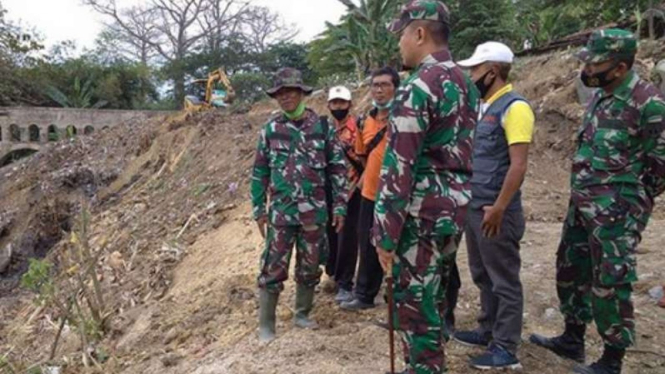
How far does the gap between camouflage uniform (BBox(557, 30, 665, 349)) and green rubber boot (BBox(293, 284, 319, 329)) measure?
1.69 metres

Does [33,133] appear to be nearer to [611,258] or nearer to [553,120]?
[553,120]

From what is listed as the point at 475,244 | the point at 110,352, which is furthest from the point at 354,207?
the point at 110,352

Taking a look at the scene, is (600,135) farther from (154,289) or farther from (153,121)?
(153,121)

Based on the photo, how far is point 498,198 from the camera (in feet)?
9.46

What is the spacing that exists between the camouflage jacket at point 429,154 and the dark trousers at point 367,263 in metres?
1.30

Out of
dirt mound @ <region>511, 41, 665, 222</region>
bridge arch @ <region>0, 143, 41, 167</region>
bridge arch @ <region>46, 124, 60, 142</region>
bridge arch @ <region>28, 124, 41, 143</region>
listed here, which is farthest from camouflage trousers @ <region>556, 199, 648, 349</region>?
bridge arch @ <region>28, 124, 41, 143</region>

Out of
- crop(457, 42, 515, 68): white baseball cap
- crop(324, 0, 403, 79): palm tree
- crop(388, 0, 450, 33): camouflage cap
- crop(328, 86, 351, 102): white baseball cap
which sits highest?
crop(324, 0, 403, 79): palm tree

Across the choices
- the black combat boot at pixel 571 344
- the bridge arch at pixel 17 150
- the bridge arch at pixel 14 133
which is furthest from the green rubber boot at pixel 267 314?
the bridge arch at pixel 14 133

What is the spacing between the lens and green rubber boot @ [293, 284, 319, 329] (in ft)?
12.5

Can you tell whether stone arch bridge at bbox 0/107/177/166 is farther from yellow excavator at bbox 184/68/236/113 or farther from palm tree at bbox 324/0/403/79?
palm tree at bbox 324/0/403/79

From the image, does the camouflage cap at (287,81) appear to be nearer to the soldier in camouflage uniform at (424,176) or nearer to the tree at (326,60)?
the soldier in camouflage uniform at (424,176)

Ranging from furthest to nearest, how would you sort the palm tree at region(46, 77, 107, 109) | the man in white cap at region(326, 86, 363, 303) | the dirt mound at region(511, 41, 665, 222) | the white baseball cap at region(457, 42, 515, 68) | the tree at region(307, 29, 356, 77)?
1. the palm tree at region(46, 77, 107, 109)
2. the tree at region(307, 29, 356, 77)
3. the dirt mound at region(511, 41, 665, 222)
4. the man in white cap at region(326, 86, 363, 303)
5. the white baseball cap at region(457, 42, 515, 68)

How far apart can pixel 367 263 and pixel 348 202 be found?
0.50 metres

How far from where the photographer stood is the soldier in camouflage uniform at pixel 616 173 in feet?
9.12
